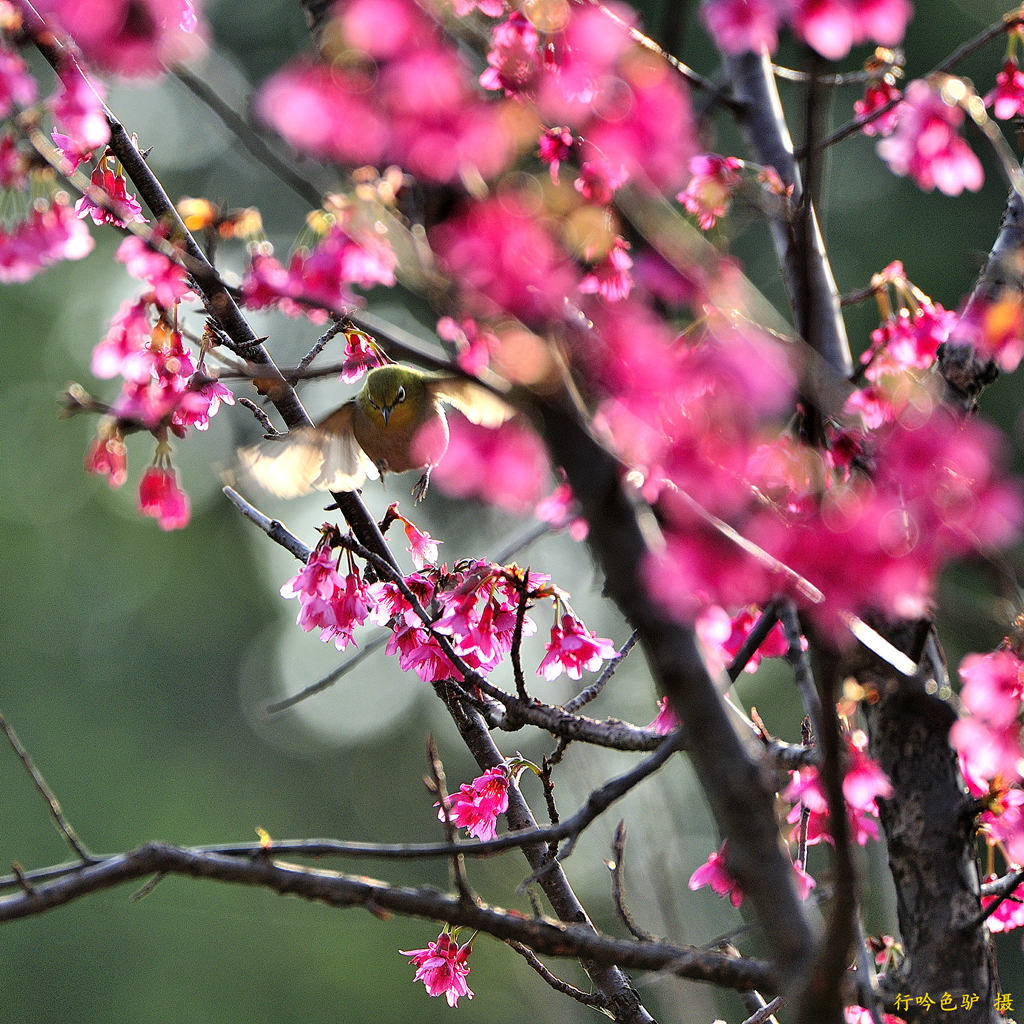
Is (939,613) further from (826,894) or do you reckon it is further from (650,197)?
(650,197)

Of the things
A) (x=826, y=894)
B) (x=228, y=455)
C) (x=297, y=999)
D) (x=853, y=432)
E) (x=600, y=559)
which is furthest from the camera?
(x=297, y=999)

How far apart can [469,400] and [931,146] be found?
4.78 feet

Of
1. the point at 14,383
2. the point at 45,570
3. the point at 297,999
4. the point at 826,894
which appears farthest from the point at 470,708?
the point at 14,383

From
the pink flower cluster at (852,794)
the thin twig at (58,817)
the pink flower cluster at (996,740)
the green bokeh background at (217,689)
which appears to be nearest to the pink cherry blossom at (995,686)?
the pink flower cluster at (996,740)

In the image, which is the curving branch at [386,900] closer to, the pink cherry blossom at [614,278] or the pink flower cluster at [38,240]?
the pink flower cluster at [38,240]

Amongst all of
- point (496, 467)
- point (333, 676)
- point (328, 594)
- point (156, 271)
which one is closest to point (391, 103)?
point (496, 467)

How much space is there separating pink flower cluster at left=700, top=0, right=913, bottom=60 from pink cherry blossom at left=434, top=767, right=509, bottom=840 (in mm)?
1630

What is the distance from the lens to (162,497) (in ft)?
8.88

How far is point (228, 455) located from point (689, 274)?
1474mm

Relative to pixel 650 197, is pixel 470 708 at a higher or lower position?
lower

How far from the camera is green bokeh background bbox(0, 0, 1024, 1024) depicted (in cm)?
1226

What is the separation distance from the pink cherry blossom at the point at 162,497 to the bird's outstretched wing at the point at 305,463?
0.72 ft

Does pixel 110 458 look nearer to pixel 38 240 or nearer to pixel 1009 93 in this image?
pixel 38 240

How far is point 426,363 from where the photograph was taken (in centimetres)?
150
